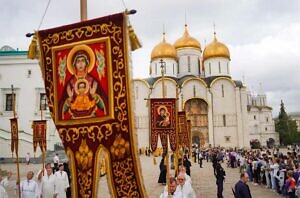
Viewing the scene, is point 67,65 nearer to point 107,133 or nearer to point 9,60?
point 107,133

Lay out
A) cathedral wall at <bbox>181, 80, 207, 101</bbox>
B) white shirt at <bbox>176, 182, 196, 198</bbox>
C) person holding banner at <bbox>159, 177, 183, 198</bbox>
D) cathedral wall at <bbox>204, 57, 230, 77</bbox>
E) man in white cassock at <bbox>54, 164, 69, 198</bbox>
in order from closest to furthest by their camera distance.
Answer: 1. person holding banner at <bbox>159, 177, 183, 198</bbox>
2. white shirt at <bbox>176, 182, 196, 198</bbox>
3. man in white cassock at <bbox>54, 164, 69, 198</bbox>
4. cathedral wall at <bbox>181, 80, 207, 101</bbox>
5. cathedral wall at <bbox>204, 57, 230, 77</bbox>

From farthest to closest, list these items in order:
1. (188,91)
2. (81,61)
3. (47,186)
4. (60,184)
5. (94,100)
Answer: (188,91) → (60,184) → (47,186) → (81,61) → (94,100)

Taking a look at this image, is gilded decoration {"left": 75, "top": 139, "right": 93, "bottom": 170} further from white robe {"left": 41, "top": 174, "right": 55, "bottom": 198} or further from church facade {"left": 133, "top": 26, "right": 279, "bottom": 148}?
church facade {"left": 133, "top": 26, "right": 279, "bottom": 148}

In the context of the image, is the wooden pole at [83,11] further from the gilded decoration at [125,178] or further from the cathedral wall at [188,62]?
the cathedral wall at [188,62]

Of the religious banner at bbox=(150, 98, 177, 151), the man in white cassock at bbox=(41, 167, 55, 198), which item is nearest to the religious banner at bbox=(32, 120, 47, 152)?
the man in white cassock at bbox=(41, 167, 55, 198)

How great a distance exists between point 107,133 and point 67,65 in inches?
47.0

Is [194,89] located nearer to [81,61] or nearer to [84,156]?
[81,61]

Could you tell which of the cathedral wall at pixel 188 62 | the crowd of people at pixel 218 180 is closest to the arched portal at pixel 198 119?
the cathedral wall at pixel 188 62

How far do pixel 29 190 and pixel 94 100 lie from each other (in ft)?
14.1

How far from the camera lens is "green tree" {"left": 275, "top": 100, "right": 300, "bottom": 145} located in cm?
7269

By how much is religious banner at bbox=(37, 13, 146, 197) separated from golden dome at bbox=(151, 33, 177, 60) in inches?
1865

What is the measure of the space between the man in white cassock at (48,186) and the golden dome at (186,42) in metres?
46.4

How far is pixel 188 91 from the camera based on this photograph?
156 ft

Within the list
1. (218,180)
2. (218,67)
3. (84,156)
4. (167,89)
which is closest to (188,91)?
(167,89)
